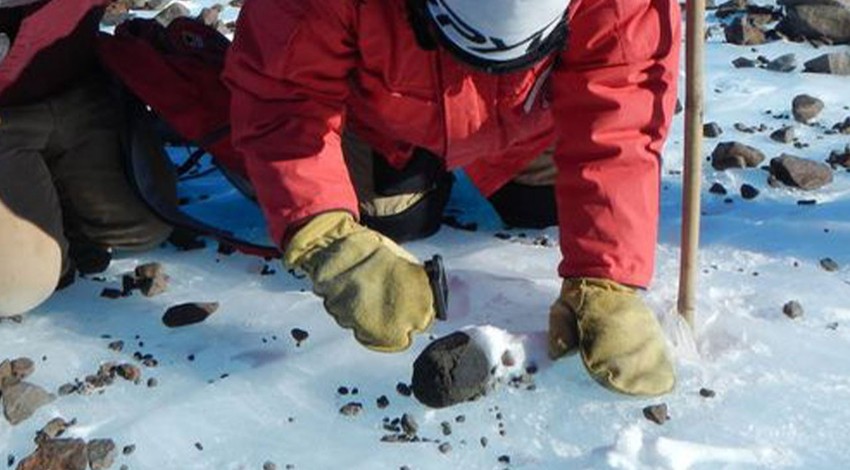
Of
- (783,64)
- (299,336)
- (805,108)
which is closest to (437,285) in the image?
(299,336)

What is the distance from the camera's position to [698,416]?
6.72 ft

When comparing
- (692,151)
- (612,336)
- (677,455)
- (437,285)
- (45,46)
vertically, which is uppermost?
(45,46)

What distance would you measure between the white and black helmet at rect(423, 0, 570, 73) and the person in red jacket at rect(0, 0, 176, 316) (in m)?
0.89

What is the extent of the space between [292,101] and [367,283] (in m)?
0.38

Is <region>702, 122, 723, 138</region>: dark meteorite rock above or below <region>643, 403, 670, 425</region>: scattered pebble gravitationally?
above

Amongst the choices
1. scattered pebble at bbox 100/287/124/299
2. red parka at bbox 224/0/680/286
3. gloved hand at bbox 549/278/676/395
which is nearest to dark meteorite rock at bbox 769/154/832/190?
red parka at bbox 224/0/680/286

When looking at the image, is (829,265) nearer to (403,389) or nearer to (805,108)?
(805,108)

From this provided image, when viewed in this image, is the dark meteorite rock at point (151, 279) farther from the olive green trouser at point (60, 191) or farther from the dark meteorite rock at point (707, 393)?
the dark meteorite rock at point (707, 393)

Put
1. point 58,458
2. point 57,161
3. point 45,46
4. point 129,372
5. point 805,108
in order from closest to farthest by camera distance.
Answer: point 58,458 < point 129,372 < point 45,46 < point 57,161 < point 805,108

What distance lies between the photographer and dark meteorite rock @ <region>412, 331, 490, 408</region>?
6.82 feet

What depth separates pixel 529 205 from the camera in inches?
105

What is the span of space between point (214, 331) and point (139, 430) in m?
0.33

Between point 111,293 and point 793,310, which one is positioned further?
point 111,293

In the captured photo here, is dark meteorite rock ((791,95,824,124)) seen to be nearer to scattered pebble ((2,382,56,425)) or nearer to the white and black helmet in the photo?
the white and black helmet
